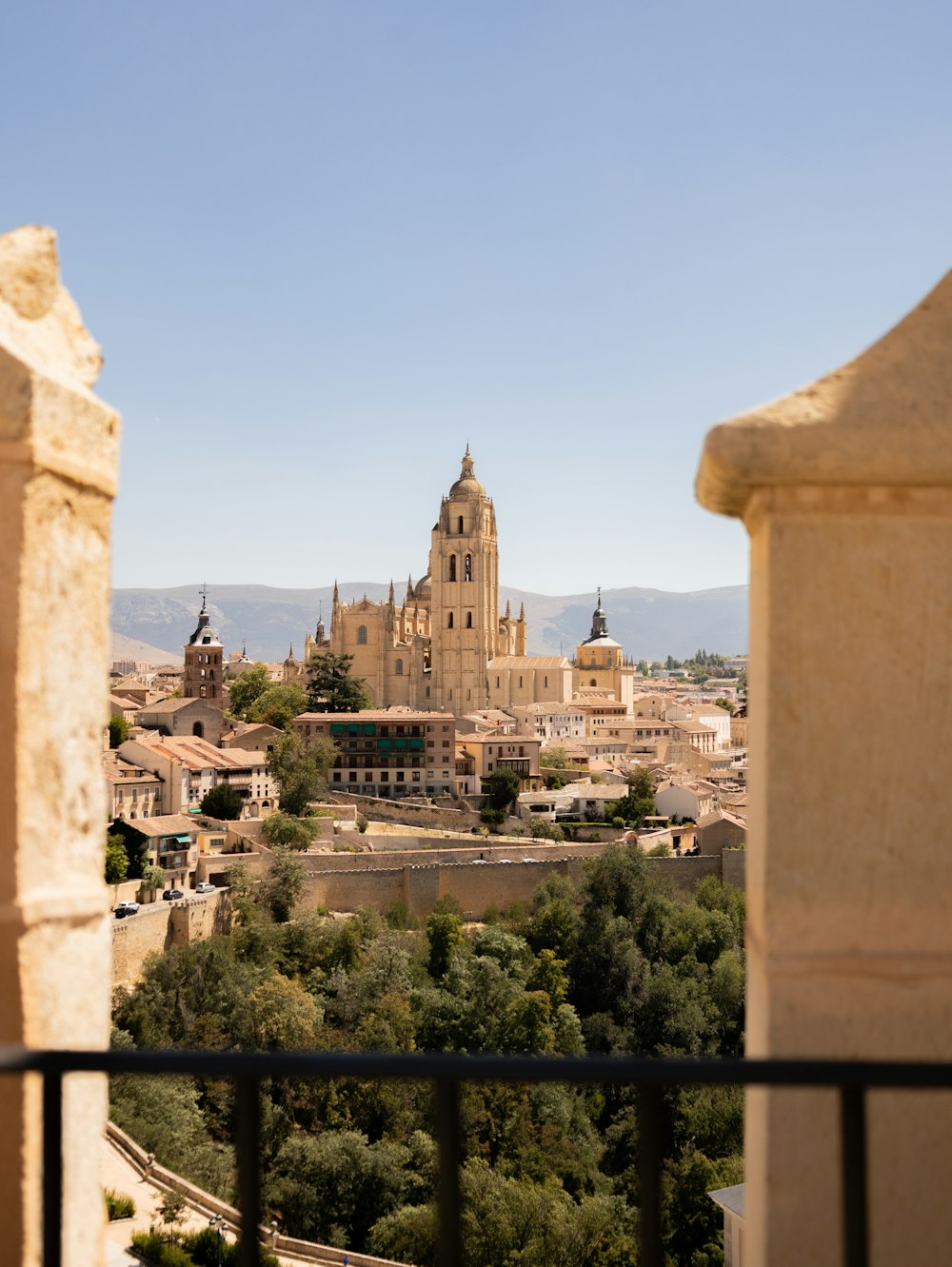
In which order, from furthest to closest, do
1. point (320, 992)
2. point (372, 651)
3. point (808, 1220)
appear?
1. point (372, 651)
2. point (320, 992)
3. point (808, 1220)

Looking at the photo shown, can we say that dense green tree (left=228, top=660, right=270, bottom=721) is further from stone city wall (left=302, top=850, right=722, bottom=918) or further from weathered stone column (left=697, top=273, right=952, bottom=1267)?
weathered stone column (left=697, top=273, right=952, bottom=1267)

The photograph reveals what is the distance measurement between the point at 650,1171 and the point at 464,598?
72.3 meters

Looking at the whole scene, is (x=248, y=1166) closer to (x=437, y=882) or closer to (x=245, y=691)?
(x=437, y=882)

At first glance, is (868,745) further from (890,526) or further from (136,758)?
(136,758)

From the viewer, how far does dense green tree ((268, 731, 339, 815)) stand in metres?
41.2

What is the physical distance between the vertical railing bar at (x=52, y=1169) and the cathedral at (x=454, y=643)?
226ft

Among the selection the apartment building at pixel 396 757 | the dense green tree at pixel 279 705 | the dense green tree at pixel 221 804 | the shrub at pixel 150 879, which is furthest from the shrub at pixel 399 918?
the dense green tree at pixel 279 705

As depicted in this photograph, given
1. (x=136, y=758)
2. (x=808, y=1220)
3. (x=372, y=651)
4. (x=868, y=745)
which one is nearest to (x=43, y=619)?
(x=868, y=745)

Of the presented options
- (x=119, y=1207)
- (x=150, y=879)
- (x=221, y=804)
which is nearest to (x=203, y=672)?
(x=221, y=804)

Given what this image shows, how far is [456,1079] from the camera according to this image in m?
1.78

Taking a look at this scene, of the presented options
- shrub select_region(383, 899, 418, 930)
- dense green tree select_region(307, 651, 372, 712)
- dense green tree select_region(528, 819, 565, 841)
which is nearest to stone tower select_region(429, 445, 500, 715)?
dense green tree select_region(307, 651, 372, 712)

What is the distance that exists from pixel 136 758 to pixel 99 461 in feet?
125

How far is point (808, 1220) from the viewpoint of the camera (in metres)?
1.86

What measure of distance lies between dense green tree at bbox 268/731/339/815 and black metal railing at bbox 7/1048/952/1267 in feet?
131
